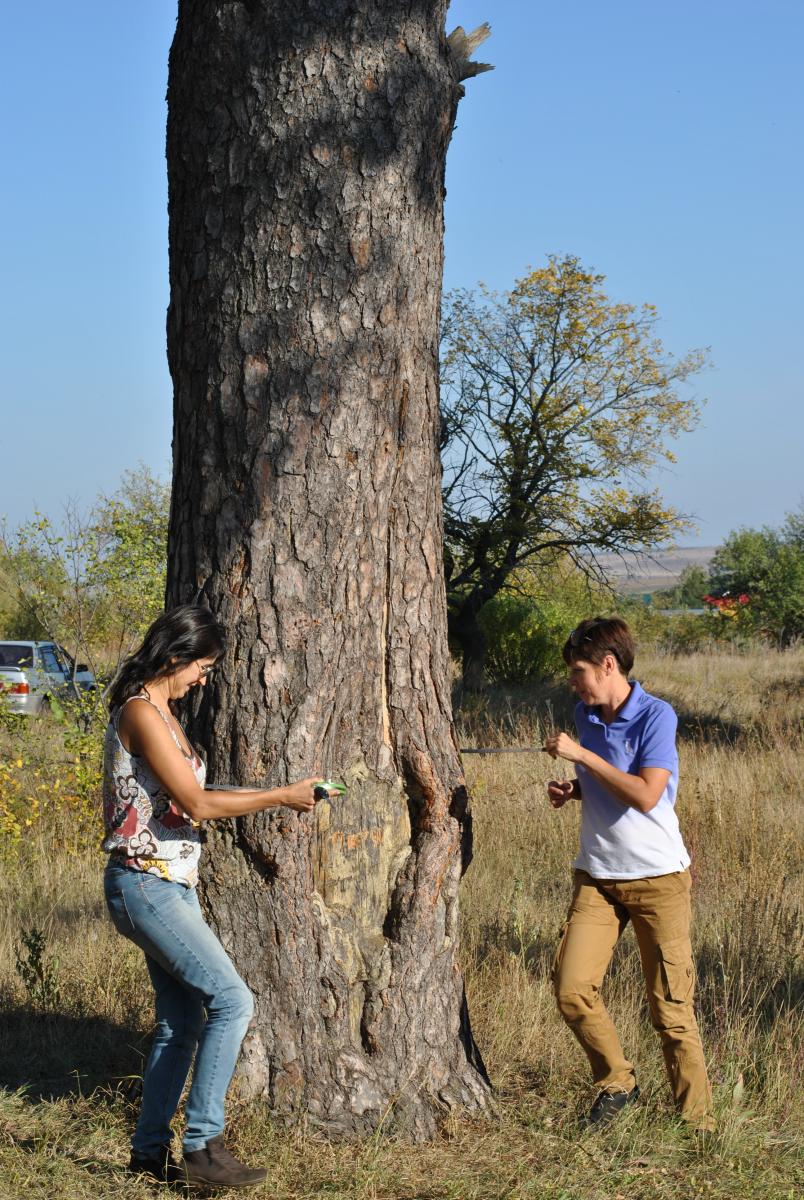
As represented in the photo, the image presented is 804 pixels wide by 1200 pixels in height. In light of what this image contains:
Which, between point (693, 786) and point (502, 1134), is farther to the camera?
point (693, 786)

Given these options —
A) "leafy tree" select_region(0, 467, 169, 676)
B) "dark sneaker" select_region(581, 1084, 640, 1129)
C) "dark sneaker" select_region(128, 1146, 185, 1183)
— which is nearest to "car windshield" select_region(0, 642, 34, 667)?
"leafy tree" select_region(0, 467, 169, 676)

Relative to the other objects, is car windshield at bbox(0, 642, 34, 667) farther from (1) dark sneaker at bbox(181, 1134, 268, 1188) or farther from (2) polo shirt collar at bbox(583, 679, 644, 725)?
(1) dark sneaker at bbox(181, 1134, 268, 1188)

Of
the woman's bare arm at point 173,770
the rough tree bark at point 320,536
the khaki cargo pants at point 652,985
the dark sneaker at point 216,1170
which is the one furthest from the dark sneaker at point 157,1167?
the khaki cargo pants at point 652,985

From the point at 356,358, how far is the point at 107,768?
1.60 meters

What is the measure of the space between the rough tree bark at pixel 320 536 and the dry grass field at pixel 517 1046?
0.28m

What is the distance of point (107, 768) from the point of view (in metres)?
3.71

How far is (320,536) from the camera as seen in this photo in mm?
4105

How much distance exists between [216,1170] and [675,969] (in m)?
1.64

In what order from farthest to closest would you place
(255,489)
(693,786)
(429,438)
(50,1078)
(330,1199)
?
1. (693,786)
2. (50,1078)
3. (429,438)
4. (255,489)
5. (330,1199)

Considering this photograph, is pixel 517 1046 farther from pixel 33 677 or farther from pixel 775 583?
pixel 775 583

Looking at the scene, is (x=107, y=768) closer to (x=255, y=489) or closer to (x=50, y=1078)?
(x=255, y=489)

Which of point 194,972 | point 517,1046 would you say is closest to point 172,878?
point 194,972

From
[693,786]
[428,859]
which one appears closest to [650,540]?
[693,786]

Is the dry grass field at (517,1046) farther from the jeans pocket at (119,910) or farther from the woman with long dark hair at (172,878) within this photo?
Answer: the jeans pocket at (119,910)
